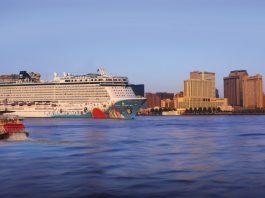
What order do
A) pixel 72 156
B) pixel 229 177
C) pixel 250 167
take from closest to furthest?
pixel 229 177 < pixel 250 167 < pixel 72 156

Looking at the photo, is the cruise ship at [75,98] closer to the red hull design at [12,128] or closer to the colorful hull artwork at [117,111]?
the colorful hull artwork at [117,111]

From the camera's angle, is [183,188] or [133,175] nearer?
[183,188]

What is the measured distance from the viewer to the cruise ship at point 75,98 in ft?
366

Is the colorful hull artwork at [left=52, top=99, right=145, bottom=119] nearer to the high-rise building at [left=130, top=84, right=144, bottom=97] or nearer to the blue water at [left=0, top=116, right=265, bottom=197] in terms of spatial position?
the high-rise building at [left=130, top=84, right=144, bottom=97]

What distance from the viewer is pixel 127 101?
11119 centimetres

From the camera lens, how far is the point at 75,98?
118188 millimetres

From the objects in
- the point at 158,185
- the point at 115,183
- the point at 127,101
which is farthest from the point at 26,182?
the point at 127,101

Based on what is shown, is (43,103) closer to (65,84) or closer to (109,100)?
(65,84)

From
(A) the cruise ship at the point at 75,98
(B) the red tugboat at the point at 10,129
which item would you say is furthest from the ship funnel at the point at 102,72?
(B) the red tugboat at the point at 10,129

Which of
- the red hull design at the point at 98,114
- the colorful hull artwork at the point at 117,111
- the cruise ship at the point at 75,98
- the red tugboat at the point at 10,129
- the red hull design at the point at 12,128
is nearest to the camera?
the red tugboat at the point at 10,129

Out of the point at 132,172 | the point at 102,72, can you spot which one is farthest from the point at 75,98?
the point at 132,172

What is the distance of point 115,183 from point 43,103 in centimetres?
10796

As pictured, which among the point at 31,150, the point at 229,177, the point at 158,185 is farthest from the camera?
the point at 31,150

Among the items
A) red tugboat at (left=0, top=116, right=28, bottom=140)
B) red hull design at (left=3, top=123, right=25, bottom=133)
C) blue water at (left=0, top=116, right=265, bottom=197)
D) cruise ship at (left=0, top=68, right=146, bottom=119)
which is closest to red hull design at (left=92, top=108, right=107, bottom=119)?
cruise ship at (left=0, top=68, right=146, bottom=119)
